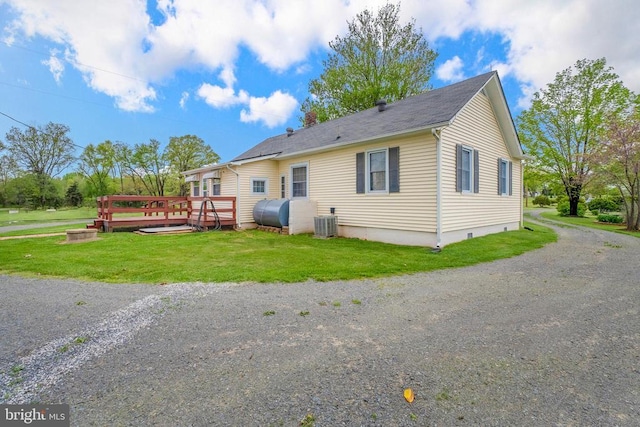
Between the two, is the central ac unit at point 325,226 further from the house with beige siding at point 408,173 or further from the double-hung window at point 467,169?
the double-hung window at point 467,169

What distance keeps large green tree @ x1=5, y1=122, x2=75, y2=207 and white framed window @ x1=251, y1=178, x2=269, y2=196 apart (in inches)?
1307

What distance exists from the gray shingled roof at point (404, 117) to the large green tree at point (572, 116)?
52.3 ft

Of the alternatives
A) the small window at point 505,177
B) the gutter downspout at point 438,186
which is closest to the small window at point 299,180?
the gutter downspout at point 438,186

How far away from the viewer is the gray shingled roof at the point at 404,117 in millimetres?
8422

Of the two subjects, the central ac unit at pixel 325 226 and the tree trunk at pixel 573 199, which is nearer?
the central ac unit at pixel 325 226

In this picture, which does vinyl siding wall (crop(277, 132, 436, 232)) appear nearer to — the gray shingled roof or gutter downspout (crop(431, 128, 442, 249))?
gutter downspout (crop(431, 128, 442, 249))

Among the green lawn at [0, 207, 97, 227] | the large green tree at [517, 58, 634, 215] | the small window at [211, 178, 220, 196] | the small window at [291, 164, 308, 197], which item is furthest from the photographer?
the large green tree at [517, 58, 634, 215]

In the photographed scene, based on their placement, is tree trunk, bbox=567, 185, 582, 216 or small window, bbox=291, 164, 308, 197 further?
tree trunk, bbox=567, 185, 582, 216

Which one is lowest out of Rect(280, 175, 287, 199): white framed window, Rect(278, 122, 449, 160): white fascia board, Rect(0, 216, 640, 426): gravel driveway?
Rect(0, 216, 640, 426): gravel driveway

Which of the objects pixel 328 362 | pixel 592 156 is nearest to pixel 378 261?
pixel 328 362

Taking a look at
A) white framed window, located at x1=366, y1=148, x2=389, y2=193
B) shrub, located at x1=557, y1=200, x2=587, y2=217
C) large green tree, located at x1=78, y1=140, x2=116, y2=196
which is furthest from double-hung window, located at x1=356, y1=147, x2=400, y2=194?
large green tree, located at x1=78, y1=140, x2=116, y2=196

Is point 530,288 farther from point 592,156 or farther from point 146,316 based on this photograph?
point 592,156

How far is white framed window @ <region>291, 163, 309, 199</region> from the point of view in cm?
1188

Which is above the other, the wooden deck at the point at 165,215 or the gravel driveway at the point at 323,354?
the wooden deck at the point at 165,215
